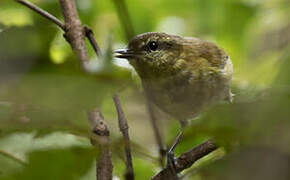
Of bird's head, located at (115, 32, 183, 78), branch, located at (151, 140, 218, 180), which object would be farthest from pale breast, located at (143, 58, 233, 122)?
branch, located at (151, 140, 218, 180)

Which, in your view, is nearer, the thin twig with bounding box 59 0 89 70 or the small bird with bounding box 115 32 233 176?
the thin twig with bounding box 59 0 89 70

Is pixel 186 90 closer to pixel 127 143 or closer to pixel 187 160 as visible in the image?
pixel 187 160

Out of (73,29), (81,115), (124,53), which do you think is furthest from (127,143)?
(124,53)

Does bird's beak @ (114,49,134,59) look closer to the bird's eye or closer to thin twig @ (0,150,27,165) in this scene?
the bird's eye

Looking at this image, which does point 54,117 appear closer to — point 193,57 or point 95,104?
point 95,104

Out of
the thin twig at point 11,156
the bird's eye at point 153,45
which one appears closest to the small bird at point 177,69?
the bird's eye at point 153,45

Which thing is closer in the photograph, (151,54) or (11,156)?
(11,156)

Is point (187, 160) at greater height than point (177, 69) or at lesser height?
lesser

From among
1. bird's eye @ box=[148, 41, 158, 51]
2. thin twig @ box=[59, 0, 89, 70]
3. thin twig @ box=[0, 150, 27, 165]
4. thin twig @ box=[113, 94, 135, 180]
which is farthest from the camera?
bird's eye @ box=[148, 41, 158, 51]
